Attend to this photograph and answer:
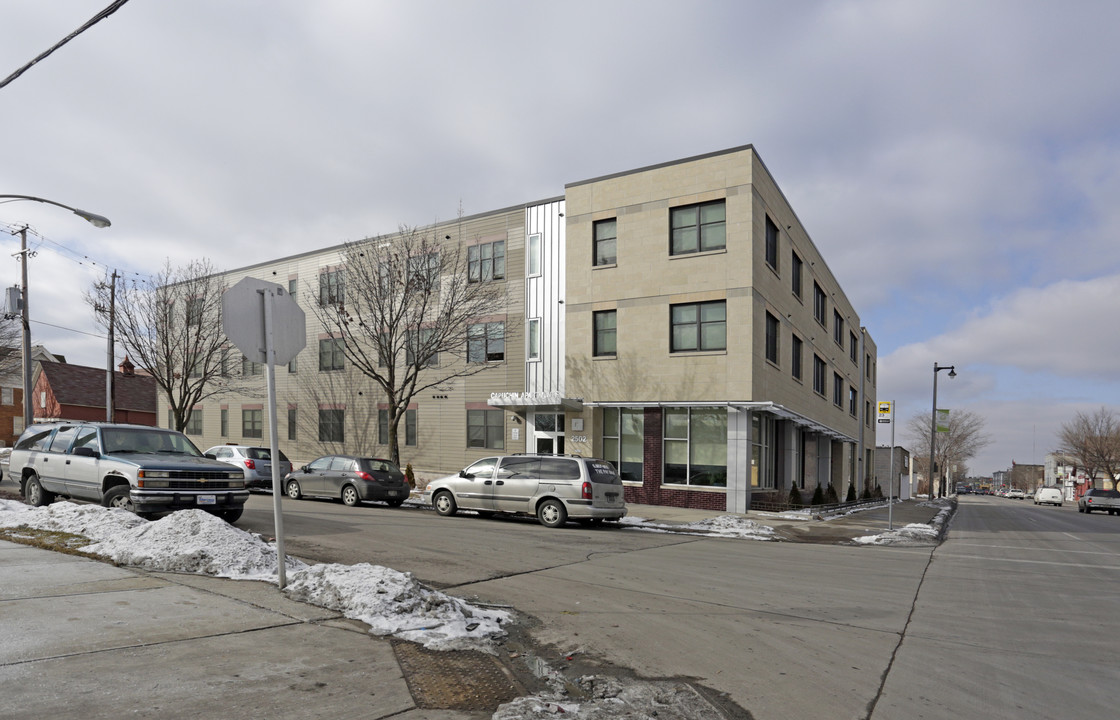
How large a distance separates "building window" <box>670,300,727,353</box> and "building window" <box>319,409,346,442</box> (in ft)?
58.1

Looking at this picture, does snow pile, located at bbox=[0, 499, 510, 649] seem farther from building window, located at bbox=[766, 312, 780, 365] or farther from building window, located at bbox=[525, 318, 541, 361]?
building window, located at bbox=[766, 312, 780, 365]

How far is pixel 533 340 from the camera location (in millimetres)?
27500

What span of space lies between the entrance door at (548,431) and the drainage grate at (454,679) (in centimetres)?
2037

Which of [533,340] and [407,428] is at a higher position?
[533,340]

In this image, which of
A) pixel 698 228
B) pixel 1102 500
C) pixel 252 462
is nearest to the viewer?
pixel 252 462

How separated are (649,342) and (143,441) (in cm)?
1567

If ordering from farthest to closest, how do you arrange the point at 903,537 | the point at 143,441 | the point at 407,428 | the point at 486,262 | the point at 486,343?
the point at 407,428 < the point at 486,262 < the point at 486,343 < the point at 903,537 < the point at 143,441

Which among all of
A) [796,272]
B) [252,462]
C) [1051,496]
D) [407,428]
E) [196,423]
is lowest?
[1051,496]

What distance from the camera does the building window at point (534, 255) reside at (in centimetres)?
2749

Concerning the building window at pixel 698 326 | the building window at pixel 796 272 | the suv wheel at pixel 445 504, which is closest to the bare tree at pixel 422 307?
the building window at pixel 698 326

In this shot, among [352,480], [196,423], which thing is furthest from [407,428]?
[196,423]

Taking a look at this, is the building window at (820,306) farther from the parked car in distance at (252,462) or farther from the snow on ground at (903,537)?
the parked car in distance at (252,462)

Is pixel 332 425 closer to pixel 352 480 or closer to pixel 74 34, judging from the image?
pixel 352 480

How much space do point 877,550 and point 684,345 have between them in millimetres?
10072
